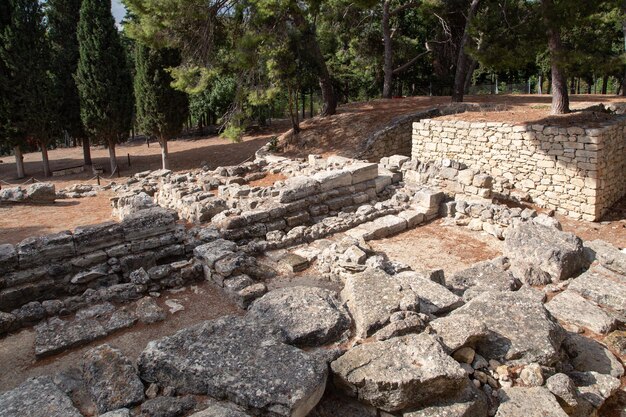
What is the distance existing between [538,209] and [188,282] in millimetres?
9506

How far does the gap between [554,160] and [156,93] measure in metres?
15.6

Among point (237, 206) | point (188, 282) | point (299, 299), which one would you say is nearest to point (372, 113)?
point (237, 206)

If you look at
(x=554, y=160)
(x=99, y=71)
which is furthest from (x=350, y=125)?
(x=99, y=71)

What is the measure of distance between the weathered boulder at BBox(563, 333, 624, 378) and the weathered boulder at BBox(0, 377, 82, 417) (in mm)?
5296

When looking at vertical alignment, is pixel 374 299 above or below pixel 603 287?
above

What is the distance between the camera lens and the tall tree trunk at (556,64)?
43.2ft

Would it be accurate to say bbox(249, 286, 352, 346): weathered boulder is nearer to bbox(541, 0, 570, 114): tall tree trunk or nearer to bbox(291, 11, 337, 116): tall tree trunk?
bbox(541, 0, 570, 114): tall tree trunk

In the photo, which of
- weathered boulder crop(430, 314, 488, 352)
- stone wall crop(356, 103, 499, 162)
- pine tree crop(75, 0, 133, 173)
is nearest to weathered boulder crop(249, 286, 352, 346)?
weathered boulder crop(430, 314, 488, 352)

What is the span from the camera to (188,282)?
8.08 m

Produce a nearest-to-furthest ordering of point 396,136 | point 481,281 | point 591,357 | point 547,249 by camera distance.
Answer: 1. point 591,357
2. point 481,281
3. point 547,249
4. point 396,136

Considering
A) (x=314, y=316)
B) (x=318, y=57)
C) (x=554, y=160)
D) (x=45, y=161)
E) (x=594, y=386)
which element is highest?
(x=318, y=57)

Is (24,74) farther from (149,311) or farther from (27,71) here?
(149,311)

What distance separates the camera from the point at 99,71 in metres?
20.3

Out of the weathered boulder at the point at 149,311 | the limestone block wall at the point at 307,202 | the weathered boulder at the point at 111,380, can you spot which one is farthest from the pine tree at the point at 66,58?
the weathered boulder at the point at 111,380
